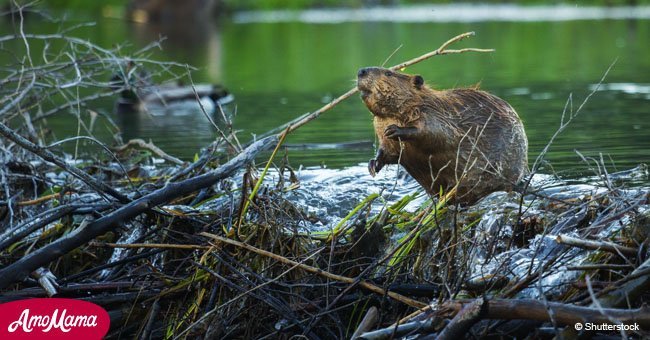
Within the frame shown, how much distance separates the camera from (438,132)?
4.76 m

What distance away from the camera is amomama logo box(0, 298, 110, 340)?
4266 millimetres

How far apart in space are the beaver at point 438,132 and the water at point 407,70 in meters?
0.20

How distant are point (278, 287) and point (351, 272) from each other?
30 cm

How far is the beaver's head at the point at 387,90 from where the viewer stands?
465cm

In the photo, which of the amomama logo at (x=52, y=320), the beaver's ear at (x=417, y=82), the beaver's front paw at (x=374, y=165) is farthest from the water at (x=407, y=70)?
the amomama logo at (x=52, y=320)

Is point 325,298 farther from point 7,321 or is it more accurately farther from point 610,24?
point 610,24

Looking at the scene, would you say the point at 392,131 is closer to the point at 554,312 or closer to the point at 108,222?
the point at 108,222

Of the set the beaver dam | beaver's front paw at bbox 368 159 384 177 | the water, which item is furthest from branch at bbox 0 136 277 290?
the water

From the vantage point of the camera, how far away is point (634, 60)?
50.8 feet

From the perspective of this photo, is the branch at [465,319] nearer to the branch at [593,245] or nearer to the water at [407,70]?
the branch at [593,245]

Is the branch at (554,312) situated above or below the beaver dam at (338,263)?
above

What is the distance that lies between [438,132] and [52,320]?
1838mm

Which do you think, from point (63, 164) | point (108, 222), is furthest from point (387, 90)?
point (63, 164)

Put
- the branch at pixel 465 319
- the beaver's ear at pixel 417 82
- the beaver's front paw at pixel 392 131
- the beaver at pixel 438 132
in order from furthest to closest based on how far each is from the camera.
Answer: the beaver's ear at pixel 417 82
the beaver at pixel 438 132
the beaver's front paw at pixel 392 131
the branch at pixel 465 319
